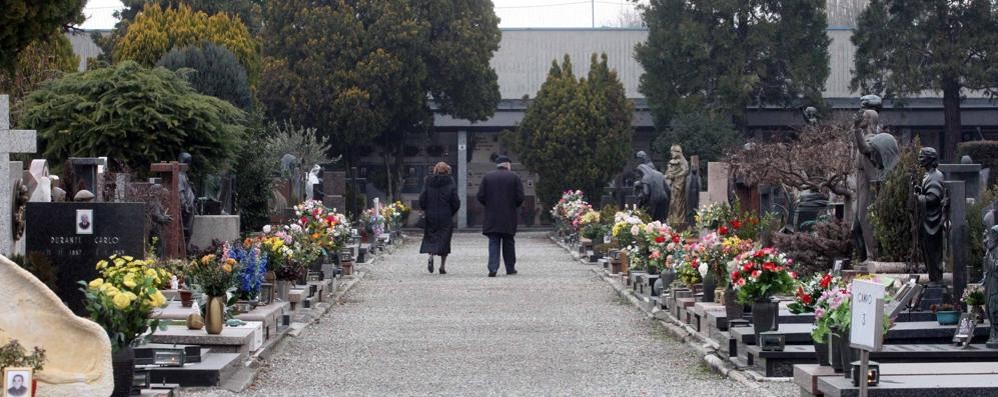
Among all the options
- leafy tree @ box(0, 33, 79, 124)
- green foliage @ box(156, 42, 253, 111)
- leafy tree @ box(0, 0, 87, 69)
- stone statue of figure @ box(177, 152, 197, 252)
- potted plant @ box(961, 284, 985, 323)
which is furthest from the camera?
green foliage @ box(156, 42, 253, 111)

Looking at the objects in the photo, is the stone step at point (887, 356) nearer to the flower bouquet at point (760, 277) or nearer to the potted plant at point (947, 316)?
the flower bouquet at point (760, 277)

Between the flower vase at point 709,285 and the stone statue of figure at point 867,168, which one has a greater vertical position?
the stone statue of figure at point 867,168

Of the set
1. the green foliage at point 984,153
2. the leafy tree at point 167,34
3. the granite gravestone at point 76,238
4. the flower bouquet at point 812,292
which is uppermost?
the leafy tree at point 167,34

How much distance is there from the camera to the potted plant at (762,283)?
11.5 m

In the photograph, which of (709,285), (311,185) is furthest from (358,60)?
(709,285)

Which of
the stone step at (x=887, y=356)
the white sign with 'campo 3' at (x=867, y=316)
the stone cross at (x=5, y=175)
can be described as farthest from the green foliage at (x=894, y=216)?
the stone cross at (x=5, y=175)

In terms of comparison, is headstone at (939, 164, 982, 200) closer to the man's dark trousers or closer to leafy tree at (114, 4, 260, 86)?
the man's dark trousers

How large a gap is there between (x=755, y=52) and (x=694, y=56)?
188 centimetres

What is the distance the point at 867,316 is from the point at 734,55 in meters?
39.8

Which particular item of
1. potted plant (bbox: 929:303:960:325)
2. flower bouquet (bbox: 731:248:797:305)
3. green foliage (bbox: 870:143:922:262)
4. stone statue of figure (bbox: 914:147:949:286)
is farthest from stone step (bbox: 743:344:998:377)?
green foliage (bbox: 870:143:922:262)

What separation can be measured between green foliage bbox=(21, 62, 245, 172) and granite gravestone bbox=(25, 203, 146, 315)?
9.24 meters

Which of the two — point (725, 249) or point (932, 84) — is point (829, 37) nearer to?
point (932, 84)

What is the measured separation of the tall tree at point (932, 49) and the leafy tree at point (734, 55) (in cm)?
164

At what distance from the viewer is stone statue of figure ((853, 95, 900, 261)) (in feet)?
52.9
